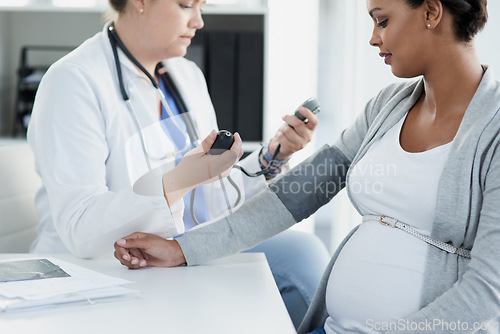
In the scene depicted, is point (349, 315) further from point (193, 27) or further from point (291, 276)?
point (193, 27)

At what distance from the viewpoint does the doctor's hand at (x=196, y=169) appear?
1.08 m

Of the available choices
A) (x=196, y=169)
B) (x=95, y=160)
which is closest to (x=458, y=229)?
(x=196, y=169)

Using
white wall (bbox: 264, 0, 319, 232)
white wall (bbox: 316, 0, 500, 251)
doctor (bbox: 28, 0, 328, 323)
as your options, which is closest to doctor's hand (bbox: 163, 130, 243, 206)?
doctor (bbox: 28, 0, 328, 323)

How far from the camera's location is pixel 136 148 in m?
1.25

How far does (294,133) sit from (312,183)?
141 mm

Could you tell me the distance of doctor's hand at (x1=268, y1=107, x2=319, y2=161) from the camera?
125 centimetres

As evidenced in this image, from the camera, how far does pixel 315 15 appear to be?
2820 millimetres

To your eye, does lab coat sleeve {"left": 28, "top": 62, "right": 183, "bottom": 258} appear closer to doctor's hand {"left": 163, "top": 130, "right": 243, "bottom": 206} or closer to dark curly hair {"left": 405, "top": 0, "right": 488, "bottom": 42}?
doctor's hand {"left": 163, "top": 130, "right": 243, "bottom": 206}

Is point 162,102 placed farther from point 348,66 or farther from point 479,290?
point 348,66

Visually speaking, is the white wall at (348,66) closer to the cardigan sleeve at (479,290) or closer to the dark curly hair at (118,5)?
the cardigan sleeve at (479,290)

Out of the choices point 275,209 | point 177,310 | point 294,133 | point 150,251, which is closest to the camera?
point 177,310

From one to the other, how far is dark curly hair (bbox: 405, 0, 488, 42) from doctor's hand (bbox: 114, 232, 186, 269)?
62 cm

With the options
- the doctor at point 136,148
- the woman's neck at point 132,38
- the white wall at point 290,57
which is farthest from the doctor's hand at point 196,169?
Result: the white wall at point 290,57

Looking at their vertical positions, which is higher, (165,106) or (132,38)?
(132,38)
